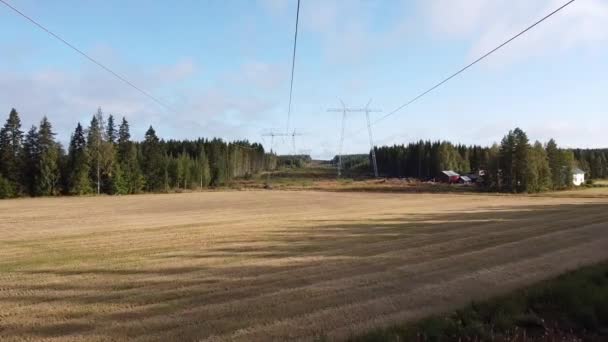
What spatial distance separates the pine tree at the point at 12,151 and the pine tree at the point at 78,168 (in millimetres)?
9049

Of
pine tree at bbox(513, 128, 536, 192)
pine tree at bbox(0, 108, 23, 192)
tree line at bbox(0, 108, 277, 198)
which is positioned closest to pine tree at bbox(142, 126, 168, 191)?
tree line at bbox(0, 108, 277, 198)

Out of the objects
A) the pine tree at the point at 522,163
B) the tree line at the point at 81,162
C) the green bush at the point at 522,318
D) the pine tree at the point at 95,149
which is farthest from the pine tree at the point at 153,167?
the green bush at the point at 522,318

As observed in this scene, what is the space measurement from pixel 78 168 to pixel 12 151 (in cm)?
1230

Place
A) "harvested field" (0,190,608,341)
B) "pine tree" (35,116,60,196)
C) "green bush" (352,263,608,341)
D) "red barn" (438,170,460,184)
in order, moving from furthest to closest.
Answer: "red barn" (438,170,460,184) → "pine tree" (35,116,60,196) → "harvested field" (0,190,608,341) → "green bush" (352,263,608,341)

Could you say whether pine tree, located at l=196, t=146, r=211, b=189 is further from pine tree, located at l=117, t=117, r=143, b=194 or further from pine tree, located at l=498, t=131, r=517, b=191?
pine tree, located at l=498, t=131, r=517, b=191

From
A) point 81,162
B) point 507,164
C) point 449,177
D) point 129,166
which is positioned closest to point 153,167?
point 129,166

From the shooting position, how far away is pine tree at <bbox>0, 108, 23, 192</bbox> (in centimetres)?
8762

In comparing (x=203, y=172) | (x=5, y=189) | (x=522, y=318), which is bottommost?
(x=5, y=189)

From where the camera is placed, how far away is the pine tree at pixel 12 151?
287ft

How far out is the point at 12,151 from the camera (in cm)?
9012

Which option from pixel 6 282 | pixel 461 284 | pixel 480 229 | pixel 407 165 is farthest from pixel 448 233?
pixel 407 165

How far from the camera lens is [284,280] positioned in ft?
39.9

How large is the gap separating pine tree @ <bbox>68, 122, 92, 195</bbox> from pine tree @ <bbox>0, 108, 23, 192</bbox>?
29.7 ft

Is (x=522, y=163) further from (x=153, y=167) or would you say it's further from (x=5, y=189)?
(x=5, y=189)
